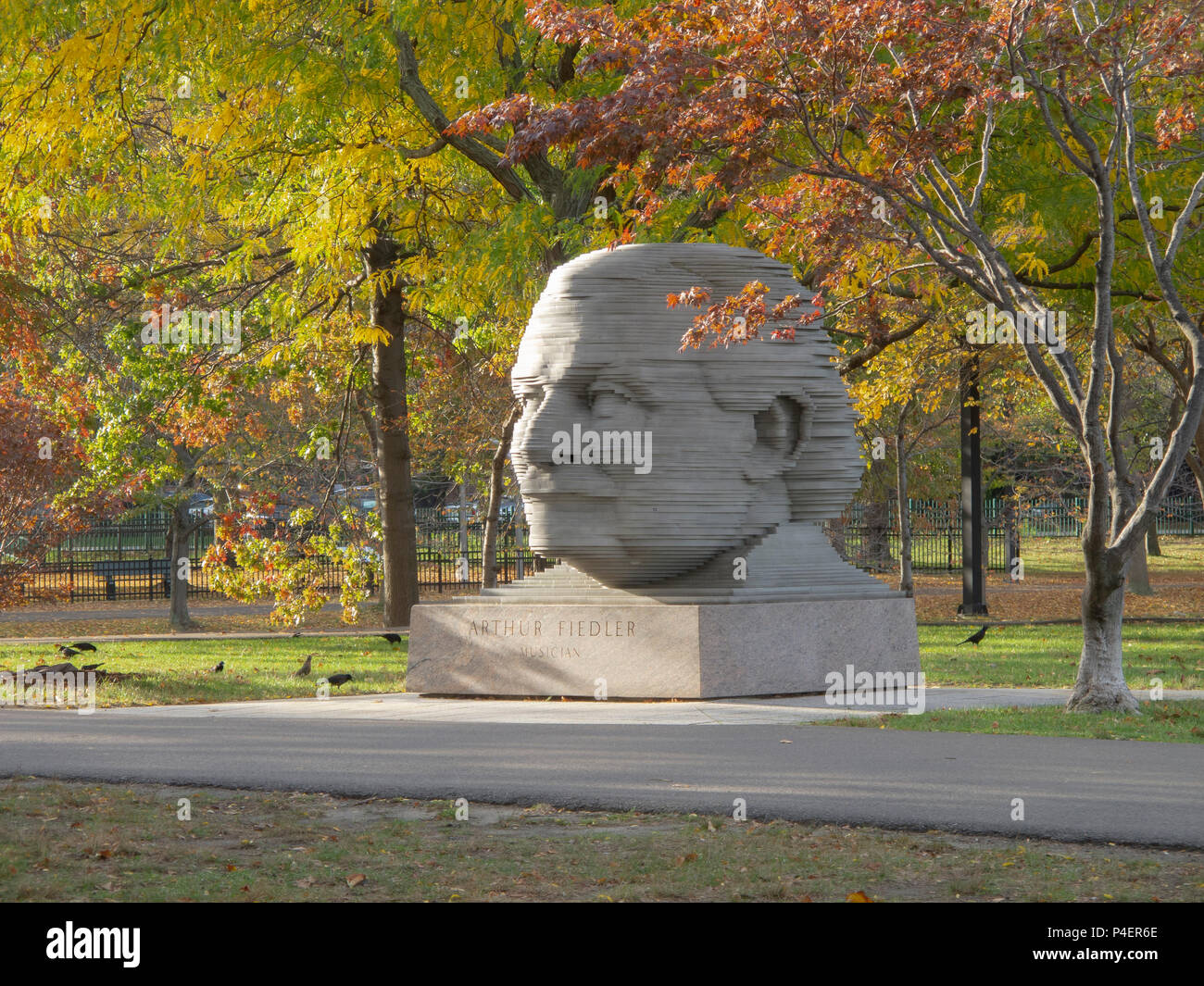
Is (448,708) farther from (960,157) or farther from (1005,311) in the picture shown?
(960,157)

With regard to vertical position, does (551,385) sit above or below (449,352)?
below

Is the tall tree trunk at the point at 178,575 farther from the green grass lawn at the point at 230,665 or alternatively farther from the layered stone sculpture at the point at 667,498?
the layered stone sculpture at the point at 667,498

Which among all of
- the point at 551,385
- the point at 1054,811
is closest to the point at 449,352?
the point at 551,385

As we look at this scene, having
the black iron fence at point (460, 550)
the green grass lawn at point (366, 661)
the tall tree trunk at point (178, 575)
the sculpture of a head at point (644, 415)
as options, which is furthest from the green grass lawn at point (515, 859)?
the black iron fence at point (460, 550)

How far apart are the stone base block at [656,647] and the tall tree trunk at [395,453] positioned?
8.64m

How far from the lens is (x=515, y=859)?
21.4 feet

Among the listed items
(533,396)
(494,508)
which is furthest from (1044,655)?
(494,508)

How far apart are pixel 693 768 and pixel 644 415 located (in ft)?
14.3

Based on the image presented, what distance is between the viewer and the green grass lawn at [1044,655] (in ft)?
48.6

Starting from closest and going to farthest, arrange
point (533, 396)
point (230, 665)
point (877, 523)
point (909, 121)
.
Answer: point (909, 121) < point (533, 396) < point (230, 665) < point (877, 523)

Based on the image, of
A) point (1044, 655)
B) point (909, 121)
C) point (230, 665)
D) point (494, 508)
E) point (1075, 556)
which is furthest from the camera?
point (1075, 556)

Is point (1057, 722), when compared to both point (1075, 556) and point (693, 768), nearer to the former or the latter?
point (693, 768)
